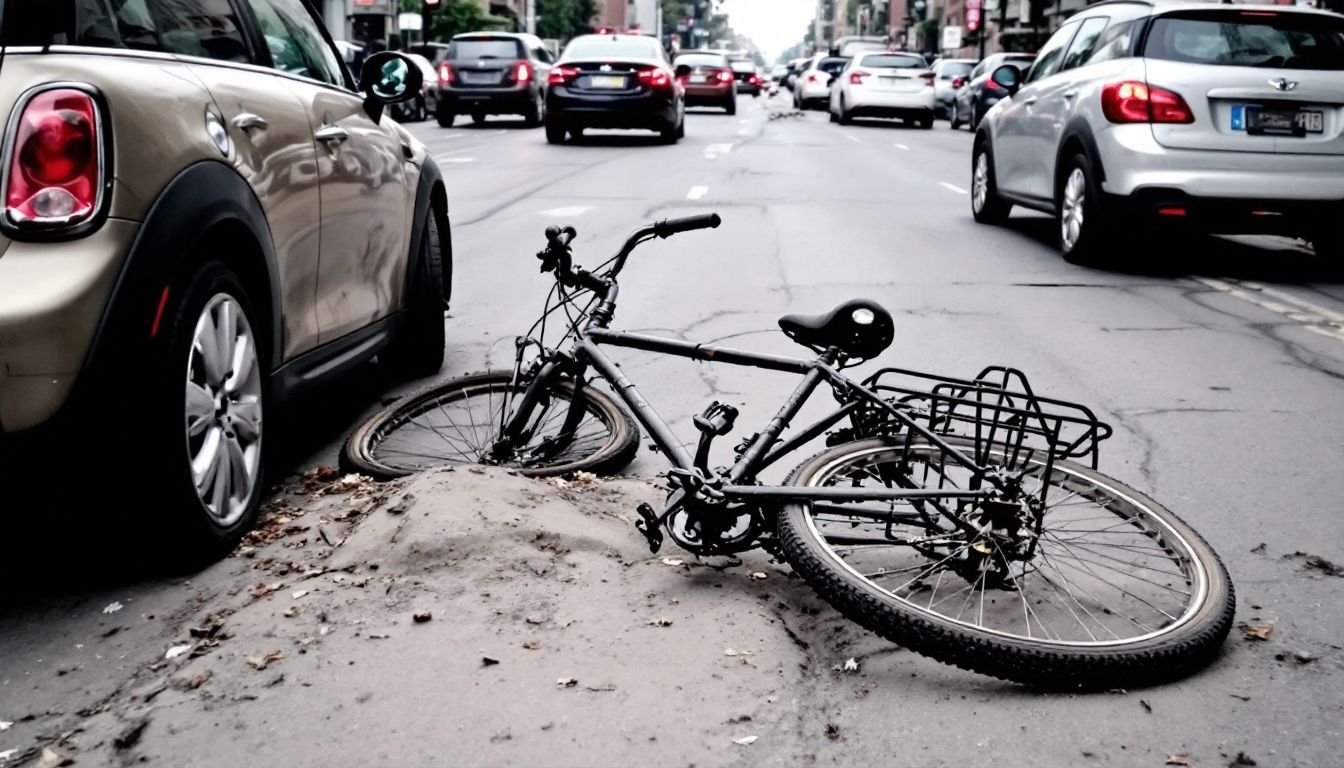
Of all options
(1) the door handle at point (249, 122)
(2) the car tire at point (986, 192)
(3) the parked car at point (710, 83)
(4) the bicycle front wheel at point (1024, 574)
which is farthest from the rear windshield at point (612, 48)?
(4) the bicycle front wheel at point (1024, 574)

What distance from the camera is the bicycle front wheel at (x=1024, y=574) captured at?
3.32 meters

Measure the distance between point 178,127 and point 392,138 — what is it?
2235 mm

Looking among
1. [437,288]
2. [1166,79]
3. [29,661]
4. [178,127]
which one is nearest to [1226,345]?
[1166,79]

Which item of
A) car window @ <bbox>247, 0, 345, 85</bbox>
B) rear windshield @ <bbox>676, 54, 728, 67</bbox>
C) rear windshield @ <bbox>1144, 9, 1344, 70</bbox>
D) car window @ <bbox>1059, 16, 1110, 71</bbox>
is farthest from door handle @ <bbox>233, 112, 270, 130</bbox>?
rear windshield @ <bbox>676, 54, 728, 67</bbox>

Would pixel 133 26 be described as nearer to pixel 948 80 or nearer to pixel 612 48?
pixel 612 48

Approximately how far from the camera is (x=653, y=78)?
23453mm

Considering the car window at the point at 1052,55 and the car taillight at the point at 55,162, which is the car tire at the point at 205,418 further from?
the car window at the point at 1052,55

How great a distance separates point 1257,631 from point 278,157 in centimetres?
293

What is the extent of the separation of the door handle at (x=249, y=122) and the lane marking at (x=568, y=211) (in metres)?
8.78

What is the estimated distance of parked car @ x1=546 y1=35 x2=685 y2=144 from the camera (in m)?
23.3

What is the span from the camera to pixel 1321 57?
9.77 m

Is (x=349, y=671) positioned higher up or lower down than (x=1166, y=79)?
lower down

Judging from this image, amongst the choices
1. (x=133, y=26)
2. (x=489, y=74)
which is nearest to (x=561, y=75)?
(x=489, y=74)

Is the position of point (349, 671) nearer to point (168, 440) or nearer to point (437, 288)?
point (168, 440)
